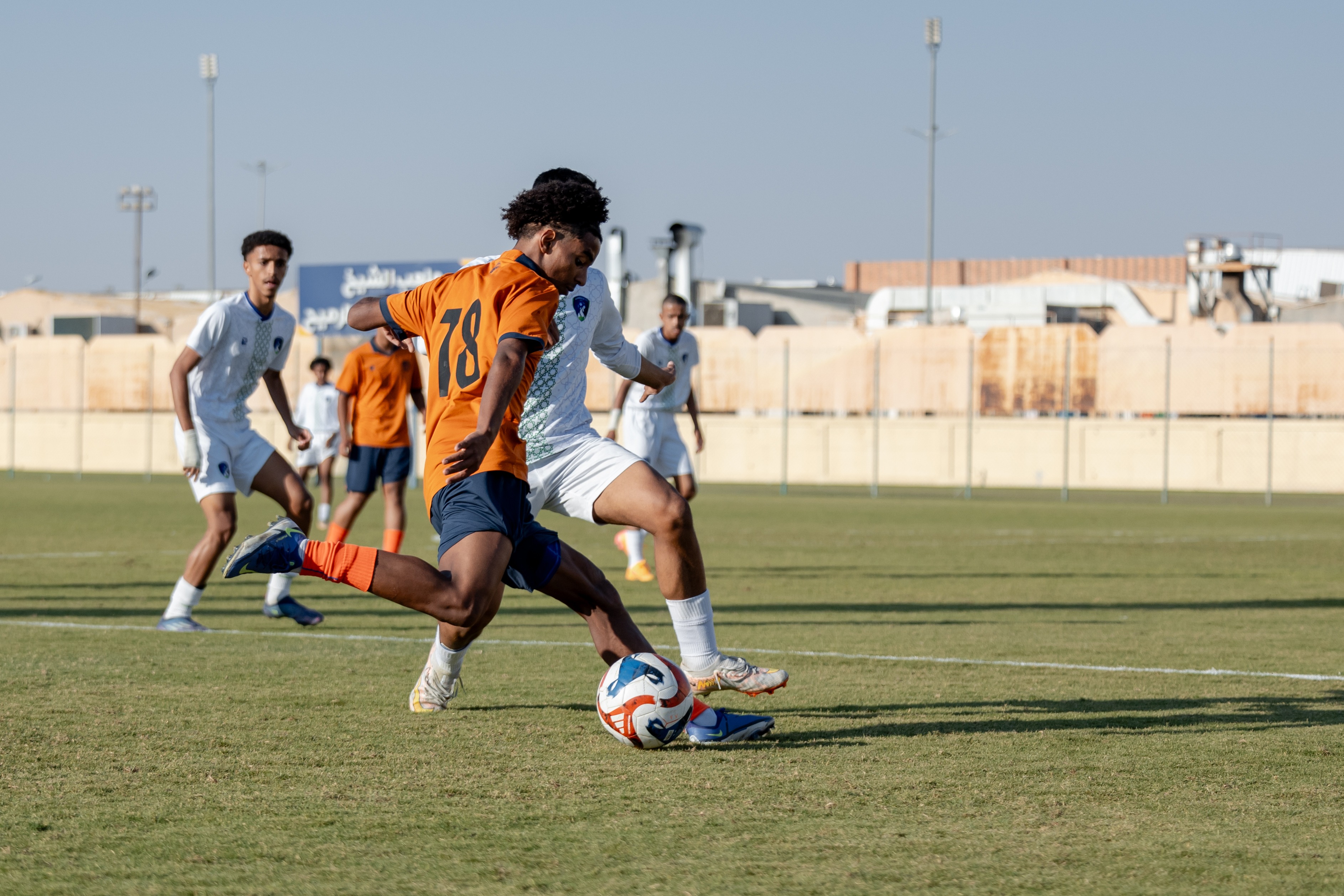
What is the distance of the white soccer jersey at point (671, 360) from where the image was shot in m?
12.2

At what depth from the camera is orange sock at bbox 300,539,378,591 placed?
488 centimetres

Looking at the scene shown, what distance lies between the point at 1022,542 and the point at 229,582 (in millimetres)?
8979

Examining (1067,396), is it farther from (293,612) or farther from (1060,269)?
(1060,269)


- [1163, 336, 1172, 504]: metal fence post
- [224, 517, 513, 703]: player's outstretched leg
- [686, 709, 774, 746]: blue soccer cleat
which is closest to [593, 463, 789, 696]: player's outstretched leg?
[686, 709, 774, 746]: blue soccer cleat

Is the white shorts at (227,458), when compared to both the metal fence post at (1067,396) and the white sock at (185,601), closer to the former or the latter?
the white sock at (185,601)

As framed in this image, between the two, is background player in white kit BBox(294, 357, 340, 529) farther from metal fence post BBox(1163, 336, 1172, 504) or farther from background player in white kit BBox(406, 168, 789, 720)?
metal fence post BBox(1163, 336, 1172, 504)

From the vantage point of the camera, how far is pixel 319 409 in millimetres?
21766

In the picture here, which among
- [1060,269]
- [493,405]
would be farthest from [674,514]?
[1060,269]

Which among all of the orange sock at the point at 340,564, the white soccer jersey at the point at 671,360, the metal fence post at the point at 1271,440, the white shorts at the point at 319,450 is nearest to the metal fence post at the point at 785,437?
the metal fence post at the point at 1271,440

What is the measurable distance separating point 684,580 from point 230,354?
3.99 metres

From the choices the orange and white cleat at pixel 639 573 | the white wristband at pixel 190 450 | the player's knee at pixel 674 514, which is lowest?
the orange and white cleat at pixel 639 573

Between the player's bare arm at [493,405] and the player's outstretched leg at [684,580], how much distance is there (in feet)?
2.88

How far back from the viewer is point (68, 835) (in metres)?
3.89

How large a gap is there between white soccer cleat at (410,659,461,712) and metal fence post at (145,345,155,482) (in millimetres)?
31716
